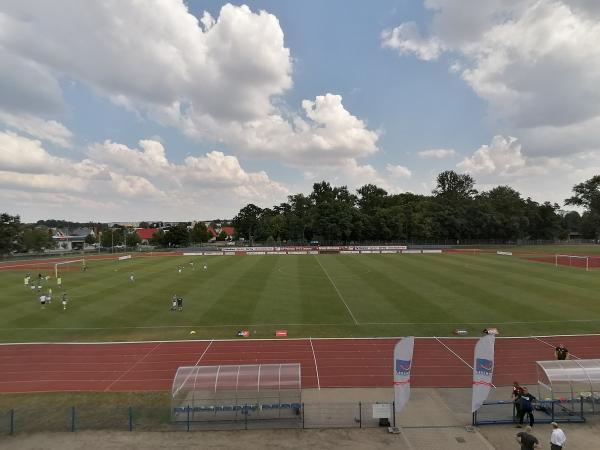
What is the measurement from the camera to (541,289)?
1768 inches

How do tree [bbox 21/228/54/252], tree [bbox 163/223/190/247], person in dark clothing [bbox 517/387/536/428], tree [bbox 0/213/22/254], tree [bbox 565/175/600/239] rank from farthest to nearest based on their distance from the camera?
tree [bbox 163/223/190/247], tree [bbox 565/175/600/239], tree [bbox 21/228/54/252], tree [bbox 0/213/22/254], person in dark clothing [bbox 517/387/536/428]

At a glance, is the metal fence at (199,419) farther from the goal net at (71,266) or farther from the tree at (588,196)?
the tree at (588,196)

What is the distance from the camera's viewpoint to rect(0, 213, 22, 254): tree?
9300 cm

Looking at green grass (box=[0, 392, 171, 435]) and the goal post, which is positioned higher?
the goal post

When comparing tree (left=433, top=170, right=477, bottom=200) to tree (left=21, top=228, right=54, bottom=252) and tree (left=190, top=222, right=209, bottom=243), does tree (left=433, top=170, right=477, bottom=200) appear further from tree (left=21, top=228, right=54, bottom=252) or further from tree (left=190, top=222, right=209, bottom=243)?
tree (left=21, top=228, right=54, bottom=252)

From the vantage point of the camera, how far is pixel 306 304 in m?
38.5

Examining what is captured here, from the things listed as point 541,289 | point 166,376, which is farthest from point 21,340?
point 541,289

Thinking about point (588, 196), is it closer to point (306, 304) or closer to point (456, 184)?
point (456, 184)

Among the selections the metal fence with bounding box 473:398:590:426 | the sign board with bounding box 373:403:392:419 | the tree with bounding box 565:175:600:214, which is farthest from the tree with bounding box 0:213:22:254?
the tree with bounding box 565:175:600:214

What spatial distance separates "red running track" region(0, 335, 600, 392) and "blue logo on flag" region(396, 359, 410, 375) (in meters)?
5.23

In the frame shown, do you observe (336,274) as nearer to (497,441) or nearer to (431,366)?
(431,366)

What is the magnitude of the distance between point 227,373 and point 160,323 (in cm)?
1760

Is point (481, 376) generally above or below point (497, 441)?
above

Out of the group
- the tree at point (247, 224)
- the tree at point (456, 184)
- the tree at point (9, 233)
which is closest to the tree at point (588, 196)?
the tree at point (456, 184)
